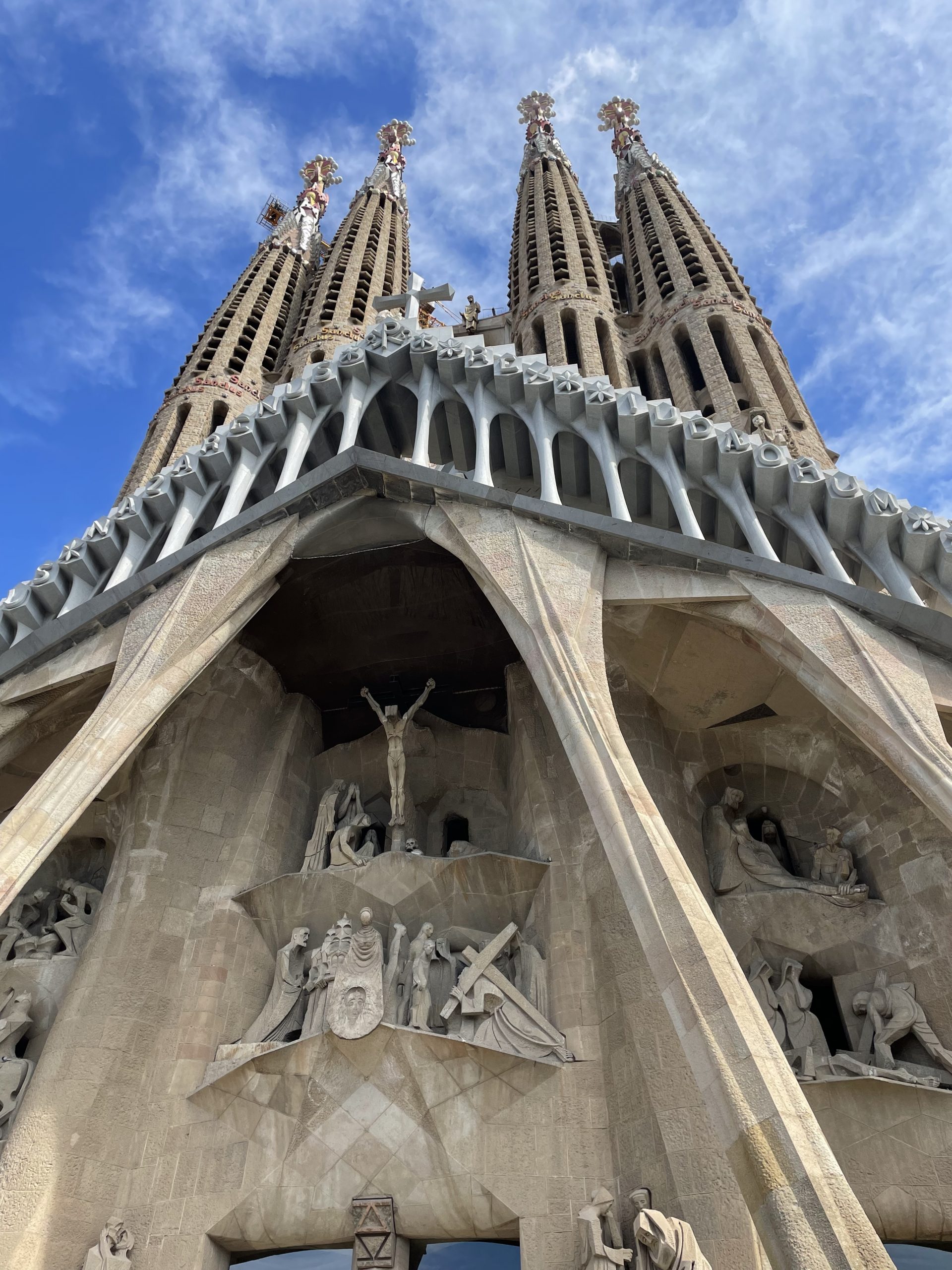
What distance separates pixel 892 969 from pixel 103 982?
22.0ft

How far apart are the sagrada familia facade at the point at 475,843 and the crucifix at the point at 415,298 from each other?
2117 mm

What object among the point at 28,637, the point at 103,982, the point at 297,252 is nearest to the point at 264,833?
the point at 103,982

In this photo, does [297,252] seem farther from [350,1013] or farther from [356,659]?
[350,1013]

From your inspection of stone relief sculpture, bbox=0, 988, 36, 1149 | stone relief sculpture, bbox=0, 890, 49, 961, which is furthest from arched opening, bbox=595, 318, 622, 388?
stone relief sculpture, bbox=0, 988, 36, 1149

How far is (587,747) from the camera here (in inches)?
259

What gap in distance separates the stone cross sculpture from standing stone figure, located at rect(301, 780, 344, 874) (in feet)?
6.53

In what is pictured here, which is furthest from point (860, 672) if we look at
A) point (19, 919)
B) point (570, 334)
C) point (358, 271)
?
point (358, 271)

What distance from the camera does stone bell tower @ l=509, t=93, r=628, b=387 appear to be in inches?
741

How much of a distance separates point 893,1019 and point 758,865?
68.7 inches

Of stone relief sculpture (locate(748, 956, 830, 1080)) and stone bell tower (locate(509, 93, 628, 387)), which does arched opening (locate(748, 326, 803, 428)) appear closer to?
stone bell tower (locate(509, 93, 628, 387))

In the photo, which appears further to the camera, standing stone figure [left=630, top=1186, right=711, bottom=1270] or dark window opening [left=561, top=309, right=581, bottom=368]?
dark window opening [left=561, top=309, right=581, bottom=368]

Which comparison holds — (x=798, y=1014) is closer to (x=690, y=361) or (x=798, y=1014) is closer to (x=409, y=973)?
(x=409, y=973)

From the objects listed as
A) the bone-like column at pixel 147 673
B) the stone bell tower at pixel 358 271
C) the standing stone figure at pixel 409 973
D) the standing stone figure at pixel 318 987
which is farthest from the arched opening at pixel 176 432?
the standing stone figure at pixel 409 973

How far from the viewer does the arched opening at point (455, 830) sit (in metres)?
10.5
